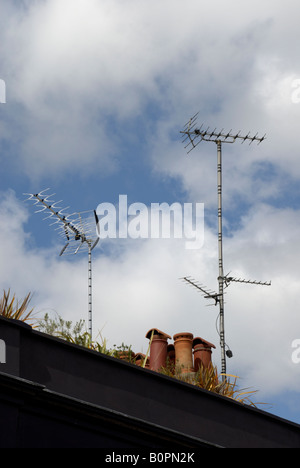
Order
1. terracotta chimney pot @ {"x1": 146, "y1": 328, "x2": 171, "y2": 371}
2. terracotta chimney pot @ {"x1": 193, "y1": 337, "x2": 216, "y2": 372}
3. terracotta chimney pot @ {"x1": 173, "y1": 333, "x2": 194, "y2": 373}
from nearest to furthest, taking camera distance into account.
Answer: terracotta chimney pot @ {"x1": 173, "y1": 333, "x2": 194, "y2": 373}, terracotta chimney pot @ {"x1": 146, "y1": 328, "x2": 171, "y2": 371}, terracotta chimney pot @ {"x1": 193, "y1": 337, "x2": 216, "y2": 372}

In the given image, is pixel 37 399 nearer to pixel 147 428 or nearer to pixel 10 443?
pixel 10 443

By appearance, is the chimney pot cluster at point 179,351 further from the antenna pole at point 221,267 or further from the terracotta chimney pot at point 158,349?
the antenna pole at point 221,267

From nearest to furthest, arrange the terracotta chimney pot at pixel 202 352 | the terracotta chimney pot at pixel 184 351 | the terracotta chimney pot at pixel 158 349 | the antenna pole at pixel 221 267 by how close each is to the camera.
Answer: the terracotta chimney pot at pixel 184 351, the terracotta chimney pot at pixel 158 349, the terracotta chimney pot at pixel 202 352, the antenna pole at pixel 221 267

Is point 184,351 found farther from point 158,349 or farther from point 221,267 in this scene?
point 221,267

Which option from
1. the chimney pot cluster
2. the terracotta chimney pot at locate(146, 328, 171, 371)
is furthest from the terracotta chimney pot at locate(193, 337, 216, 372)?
the terracotta chimney pot at locate(146, 328, 171, 371)

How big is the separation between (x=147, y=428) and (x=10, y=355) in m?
2.86

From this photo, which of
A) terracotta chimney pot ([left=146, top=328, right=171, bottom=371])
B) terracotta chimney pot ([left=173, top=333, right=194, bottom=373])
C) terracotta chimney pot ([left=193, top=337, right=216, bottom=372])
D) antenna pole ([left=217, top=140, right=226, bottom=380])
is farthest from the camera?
antenna pole ([left=217, top=140, right=226, bottom=380])

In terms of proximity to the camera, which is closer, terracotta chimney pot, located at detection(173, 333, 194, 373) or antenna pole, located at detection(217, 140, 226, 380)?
terracotta chimney pot, located at detection(173, 333, 194, 373)

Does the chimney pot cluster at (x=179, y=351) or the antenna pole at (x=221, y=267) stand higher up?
the antenna pole at (x=221, y=267)

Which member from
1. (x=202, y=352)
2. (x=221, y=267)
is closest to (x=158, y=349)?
(x=202, y=352)

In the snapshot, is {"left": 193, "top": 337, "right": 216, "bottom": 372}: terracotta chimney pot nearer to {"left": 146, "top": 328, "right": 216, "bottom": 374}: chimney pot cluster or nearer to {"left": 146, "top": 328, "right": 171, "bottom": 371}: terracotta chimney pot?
{"left": 146, "top": 328, "right": 216, "bottom": 374}: chimney pot cluster

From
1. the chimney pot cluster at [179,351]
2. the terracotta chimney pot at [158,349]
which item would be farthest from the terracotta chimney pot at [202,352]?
the terracotta chimney pot at [158,349]
